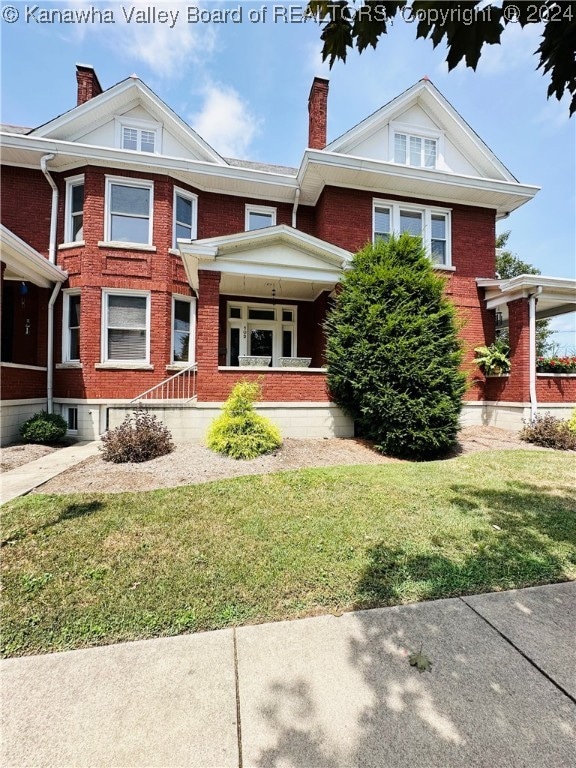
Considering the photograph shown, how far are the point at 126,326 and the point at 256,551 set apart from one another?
8739 mm

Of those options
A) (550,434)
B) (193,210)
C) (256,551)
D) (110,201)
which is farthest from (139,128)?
(550,434)

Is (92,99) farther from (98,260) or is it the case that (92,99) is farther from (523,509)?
(523,509)

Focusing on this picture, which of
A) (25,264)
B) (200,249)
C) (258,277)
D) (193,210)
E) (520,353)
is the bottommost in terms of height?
(520,353)

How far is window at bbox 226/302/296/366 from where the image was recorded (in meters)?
12.3

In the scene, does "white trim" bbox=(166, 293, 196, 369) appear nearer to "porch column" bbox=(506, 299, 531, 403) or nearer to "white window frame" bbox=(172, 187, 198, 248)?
"white window frame" bbox=(172, 187, 198, 248)

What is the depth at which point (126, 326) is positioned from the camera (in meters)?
10.2

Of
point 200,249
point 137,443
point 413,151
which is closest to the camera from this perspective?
point 137,443

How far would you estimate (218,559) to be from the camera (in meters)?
3.15

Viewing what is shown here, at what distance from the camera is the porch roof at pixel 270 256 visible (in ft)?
27.0

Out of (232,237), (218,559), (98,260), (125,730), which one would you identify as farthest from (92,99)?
(125,730)

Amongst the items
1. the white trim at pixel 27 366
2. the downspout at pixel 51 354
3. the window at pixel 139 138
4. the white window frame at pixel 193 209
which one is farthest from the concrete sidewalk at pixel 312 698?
the window at pixel 139 138

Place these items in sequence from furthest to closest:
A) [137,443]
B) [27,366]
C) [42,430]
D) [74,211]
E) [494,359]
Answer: [494,359] → [74,211] → [27,366] → [42,430] → [137,443]

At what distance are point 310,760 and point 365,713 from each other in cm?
36

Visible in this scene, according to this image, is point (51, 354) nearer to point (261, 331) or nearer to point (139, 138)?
point (261, 331)
